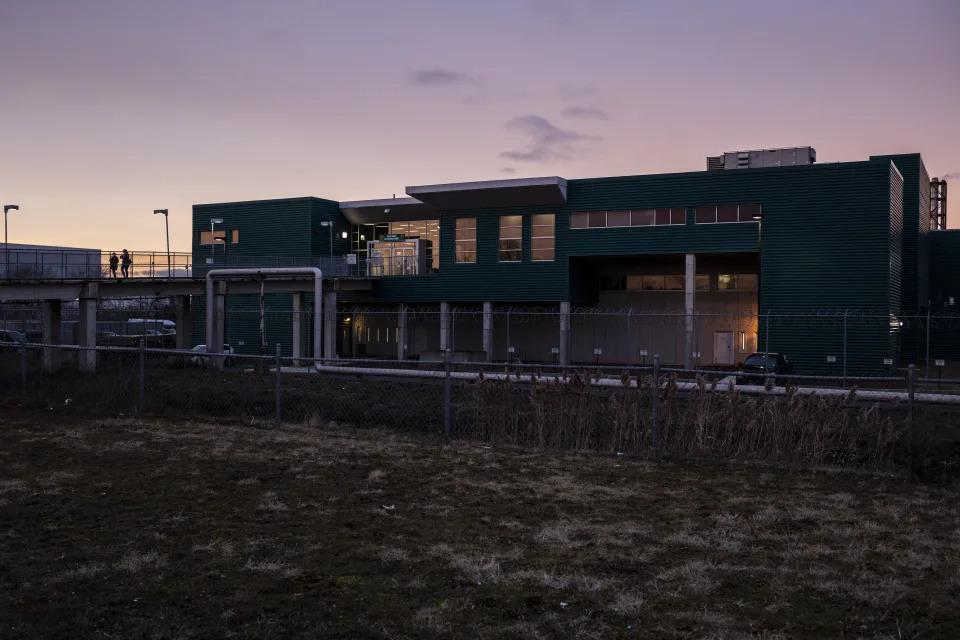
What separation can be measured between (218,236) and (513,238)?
22.7 metres

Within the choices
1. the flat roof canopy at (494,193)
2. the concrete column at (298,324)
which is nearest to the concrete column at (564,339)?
the flat roof canopy at (494,193)

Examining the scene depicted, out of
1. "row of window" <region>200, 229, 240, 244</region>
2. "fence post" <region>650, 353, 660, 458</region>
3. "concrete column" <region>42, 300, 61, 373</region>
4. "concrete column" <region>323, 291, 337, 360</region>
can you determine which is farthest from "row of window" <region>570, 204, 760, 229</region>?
"fence post" <region>650, 353, 660, 458</region>

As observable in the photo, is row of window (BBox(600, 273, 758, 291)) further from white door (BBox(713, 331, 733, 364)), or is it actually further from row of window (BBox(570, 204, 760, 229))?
row of window (BBox(570, 204, 760, 229))

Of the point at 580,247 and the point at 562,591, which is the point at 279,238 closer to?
the point at 580,247

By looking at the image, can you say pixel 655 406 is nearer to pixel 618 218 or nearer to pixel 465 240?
pixel 618 218

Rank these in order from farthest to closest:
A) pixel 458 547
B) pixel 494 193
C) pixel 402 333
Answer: pixel 494 193 < pixel 402 333 < pixel 458 547

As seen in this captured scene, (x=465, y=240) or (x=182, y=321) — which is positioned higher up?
(x=465, y=240)

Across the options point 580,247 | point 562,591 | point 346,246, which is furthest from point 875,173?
point 562,591

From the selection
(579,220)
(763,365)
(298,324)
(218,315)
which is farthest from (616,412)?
(218,315)

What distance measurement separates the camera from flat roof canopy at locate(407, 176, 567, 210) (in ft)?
146

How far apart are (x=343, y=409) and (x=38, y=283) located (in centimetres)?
2127

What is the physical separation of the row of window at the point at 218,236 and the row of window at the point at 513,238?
17.4 metres

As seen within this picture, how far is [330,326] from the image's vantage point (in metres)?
47.5

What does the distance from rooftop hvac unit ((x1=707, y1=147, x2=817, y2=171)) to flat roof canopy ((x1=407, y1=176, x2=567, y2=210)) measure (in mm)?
10073
